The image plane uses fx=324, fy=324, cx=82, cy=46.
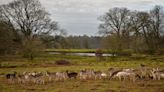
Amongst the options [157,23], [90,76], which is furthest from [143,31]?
[90,76]

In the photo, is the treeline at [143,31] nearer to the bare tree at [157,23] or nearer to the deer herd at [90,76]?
the bare tree at [157,23]

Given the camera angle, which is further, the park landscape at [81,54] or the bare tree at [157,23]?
the bare tree at [157,23]

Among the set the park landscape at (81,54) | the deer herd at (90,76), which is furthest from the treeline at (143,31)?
the deer herd at (90,76)

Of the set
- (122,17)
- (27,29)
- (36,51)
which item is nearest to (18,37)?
(27,29)

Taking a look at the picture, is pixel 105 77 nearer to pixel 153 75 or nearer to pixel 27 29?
pixel 153 75

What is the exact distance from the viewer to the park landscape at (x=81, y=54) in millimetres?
29719

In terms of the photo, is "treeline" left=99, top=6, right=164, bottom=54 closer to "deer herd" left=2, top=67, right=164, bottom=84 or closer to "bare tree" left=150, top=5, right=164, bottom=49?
"bare tree" left=150, top=5, right=164, bottom=49

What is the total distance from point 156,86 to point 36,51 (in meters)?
39.5

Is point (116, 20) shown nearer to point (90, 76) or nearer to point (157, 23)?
point (157, 23)

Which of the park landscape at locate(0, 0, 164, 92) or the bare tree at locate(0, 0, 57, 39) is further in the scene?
the bare tree at locate(0, 0, 57, 39)

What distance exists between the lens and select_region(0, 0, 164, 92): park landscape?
2972 cm

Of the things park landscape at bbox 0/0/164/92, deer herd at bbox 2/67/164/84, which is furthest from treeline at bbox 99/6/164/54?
deer herd at bbox 2/67/164/84

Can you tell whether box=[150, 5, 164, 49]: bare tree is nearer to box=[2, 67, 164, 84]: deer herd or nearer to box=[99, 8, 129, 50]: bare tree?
box=[99, 8, 129, 50]: bare tree

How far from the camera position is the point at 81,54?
289ft
